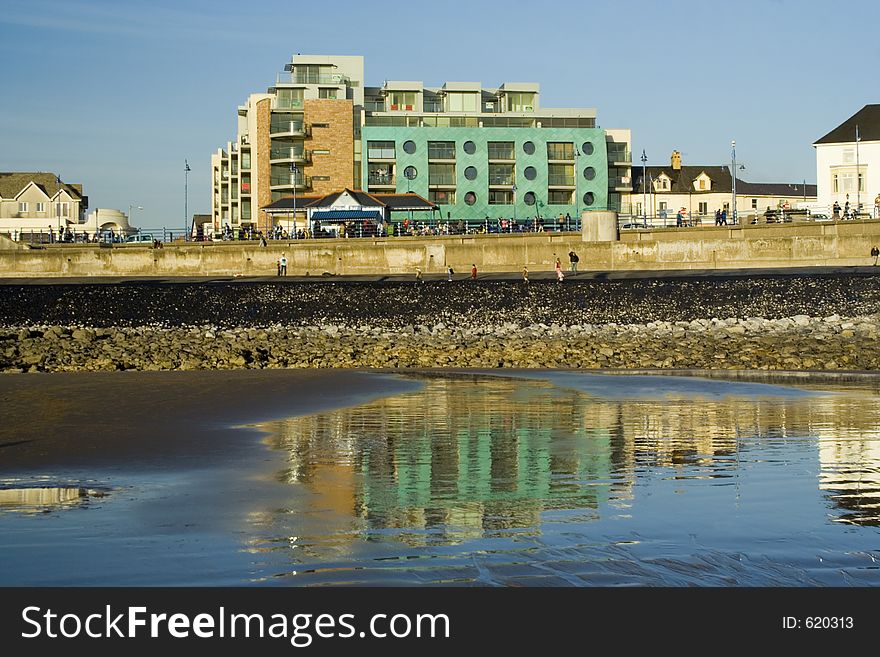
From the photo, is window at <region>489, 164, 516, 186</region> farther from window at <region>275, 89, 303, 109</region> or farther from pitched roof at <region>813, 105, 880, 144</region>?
pitched roof at <region>813, 105, 880, 144</region>

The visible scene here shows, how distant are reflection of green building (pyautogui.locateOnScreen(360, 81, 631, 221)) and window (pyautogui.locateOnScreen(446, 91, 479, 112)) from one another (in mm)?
95

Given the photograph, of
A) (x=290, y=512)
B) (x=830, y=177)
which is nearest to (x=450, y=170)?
(x=830, y=177)

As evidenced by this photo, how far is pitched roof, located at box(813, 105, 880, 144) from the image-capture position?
96.6m

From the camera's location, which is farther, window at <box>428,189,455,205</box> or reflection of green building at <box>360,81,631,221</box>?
window at <box>428,189,455,205</box>

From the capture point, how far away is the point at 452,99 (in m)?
114

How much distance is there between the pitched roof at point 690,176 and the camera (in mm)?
140250

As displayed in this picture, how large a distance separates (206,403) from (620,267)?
41.3 meters

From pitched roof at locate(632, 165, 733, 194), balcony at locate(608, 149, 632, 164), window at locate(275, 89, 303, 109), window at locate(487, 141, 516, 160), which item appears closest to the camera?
window at locate(275, 89, 303, 109)

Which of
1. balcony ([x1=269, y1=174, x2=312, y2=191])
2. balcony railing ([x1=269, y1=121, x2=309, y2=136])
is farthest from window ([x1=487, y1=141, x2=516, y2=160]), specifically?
balcony ([x1=269, y1=174, x2=312, y2=191])

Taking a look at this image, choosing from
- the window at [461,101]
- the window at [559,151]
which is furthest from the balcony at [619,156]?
the window at [461,101]

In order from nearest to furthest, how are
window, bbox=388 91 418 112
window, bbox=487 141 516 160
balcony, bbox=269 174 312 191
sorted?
balcony, bbox=269 174 312 191 → window, bbox=487 141 516 160 → window, bbox=388 91 418 112

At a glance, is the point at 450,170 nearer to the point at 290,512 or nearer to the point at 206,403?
the point at 206,403

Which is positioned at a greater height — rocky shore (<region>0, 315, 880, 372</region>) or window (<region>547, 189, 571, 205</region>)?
window (<region>547, 189, 571, 205</region>)

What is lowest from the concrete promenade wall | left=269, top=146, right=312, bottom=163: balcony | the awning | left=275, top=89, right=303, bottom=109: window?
the concrete promenade wall
